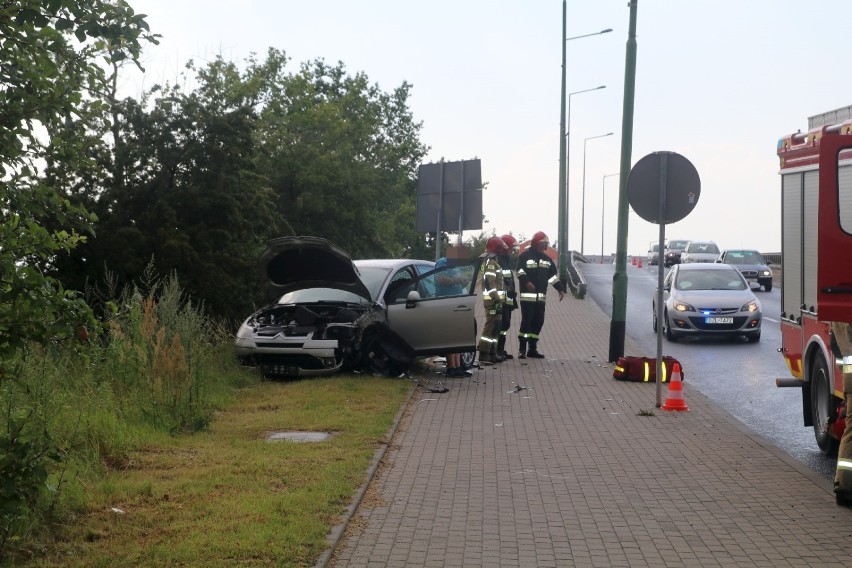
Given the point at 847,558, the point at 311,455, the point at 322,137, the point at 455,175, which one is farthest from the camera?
the point at 322,137

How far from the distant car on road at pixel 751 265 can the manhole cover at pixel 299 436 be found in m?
33.6

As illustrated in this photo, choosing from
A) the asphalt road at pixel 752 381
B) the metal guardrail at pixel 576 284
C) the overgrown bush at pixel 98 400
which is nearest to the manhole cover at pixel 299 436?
the overgrown bush at pixel 98 400

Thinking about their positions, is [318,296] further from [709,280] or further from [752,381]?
[709,280]

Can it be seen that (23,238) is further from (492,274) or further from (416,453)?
(492,274)

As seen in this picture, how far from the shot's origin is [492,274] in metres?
16.3

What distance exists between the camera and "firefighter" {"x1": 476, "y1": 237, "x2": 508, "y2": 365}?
1612 cm

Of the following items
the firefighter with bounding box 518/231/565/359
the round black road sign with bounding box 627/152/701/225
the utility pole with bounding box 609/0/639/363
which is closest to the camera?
the round black road sign with bounding box 627/152/701/225

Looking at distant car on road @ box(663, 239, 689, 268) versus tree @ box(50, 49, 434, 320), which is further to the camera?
distant car on road @ box(663, 239, 689, 268)

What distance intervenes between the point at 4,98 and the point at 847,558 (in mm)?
5006

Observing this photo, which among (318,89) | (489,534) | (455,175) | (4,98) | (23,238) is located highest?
(318,89)

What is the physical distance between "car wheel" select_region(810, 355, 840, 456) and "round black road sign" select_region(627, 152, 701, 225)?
318 centimetres

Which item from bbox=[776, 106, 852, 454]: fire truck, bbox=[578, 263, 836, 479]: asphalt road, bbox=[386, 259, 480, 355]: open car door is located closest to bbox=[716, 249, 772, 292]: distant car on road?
bbox=[578, 263, 836, 479]: asphalt road

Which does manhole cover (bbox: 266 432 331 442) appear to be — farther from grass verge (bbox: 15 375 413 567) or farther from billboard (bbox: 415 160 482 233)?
billboard (bbox: 415 160 482 233)

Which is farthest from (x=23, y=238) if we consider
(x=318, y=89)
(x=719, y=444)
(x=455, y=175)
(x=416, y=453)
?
(x=318, y=89)
